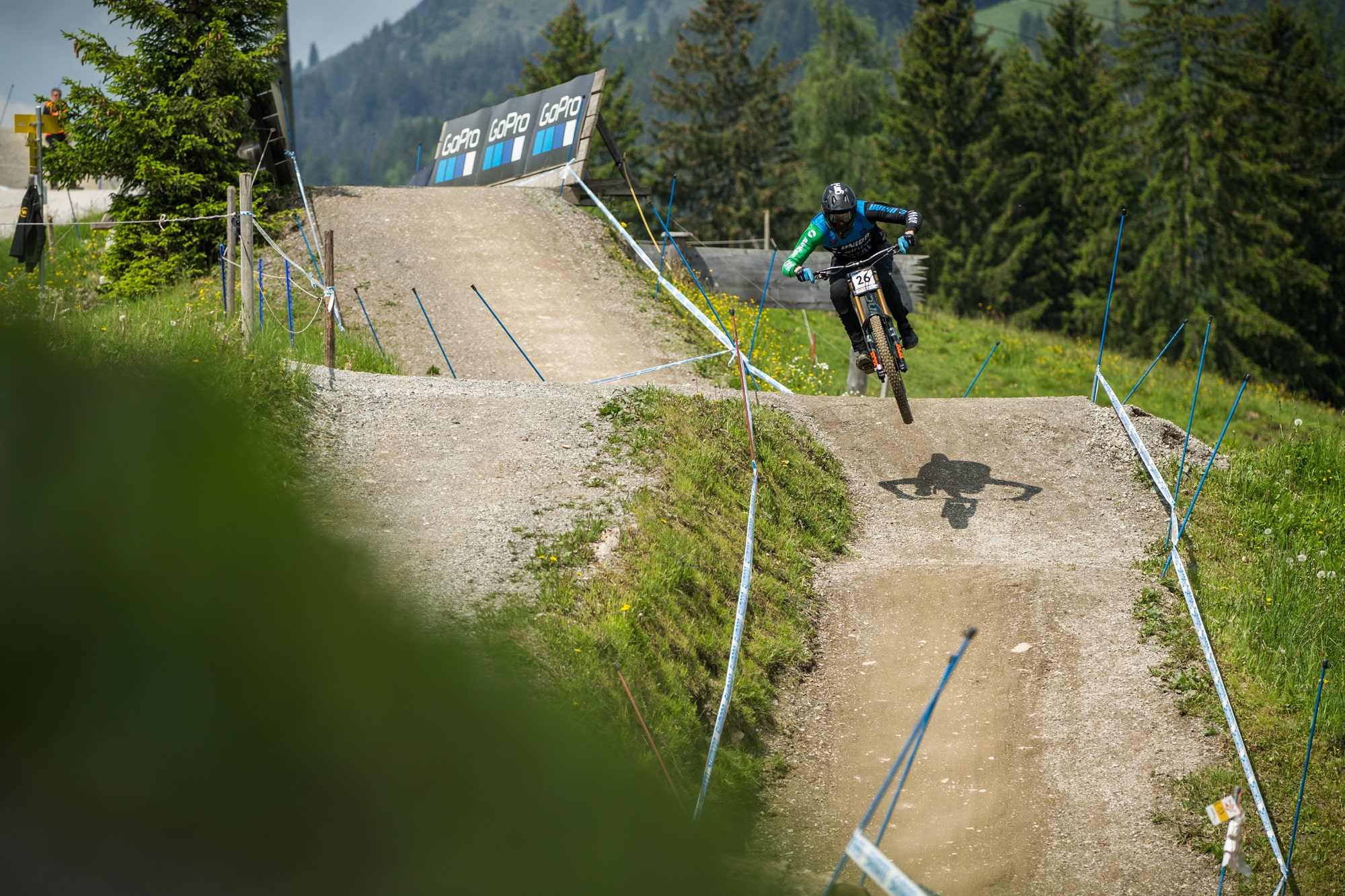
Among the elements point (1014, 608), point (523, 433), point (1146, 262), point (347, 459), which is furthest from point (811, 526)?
point (1146, 262)

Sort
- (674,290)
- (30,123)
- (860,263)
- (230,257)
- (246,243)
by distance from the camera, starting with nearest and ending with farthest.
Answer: (860,263) < (246,243) < (230,257) < (674,290) < (30,123)

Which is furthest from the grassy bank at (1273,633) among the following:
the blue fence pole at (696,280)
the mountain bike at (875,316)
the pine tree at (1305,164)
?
the pine tree at (1305,164)

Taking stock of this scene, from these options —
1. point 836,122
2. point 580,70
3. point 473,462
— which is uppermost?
point 580,70

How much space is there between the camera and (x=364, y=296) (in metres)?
18.2

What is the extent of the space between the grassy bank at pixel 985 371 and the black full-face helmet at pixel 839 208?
24.8 ft

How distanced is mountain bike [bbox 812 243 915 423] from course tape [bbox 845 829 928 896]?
23.0 feet

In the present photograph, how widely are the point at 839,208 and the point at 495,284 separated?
10.7 m

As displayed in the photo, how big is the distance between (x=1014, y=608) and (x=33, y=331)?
26.8 feet

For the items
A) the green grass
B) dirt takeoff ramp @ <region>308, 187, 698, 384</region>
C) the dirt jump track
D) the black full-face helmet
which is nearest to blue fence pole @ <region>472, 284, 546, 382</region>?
dirt takeoff ramp @ <region>308, 187, 698, 384</region>

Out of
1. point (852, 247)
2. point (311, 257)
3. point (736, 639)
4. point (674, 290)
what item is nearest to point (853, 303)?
point (852, 247)

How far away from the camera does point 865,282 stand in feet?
32.3

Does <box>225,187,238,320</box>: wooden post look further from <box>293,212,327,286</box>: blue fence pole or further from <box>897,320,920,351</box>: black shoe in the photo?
<box>897,320,920,351</box>: black shoe

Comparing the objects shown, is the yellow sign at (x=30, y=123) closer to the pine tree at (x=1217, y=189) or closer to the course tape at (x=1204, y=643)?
the course tape at (x=1204, y=643)

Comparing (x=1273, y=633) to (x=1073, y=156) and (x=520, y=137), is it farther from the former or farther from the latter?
(x=1073, y=156)
